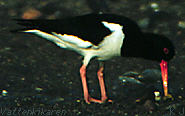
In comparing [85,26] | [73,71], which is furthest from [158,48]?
[73,71]

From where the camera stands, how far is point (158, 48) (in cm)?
530

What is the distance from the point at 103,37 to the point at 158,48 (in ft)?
3.02

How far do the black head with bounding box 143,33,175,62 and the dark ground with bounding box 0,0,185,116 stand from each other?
55cm

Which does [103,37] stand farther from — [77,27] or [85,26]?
[77,27]

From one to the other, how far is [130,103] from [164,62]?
87 cm

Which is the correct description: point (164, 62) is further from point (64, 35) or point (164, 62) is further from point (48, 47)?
point (48, 47)

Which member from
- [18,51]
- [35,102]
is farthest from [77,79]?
[18,51]

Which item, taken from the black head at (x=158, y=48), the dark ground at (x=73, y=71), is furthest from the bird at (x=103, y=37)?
the dark ground at (x=73, y=71)

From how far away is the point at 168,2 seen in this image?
9352 millimetres

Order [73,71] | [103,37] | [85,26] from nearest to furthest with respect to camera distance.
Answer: [103,37], [85,26], [73,71]

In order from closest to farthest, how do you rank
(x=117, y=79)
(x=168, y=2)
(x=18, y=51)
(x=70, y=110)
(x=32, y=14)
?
(x=70, y=110) < (x=117, y=79) < (x=18, y=51) < (x=32, y=14) < (x=168, y=2)

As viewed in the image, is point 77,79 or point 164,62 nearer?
point 164,62

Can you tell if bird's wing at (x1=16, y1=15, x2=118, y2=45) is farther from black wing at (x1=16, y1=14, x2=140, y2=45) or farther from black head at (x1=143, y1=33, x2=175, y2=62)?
black head at (x1=143, y1=33, x2=175, y2=62)

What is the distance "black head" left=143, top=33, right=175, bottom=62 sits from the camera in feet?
17.2
